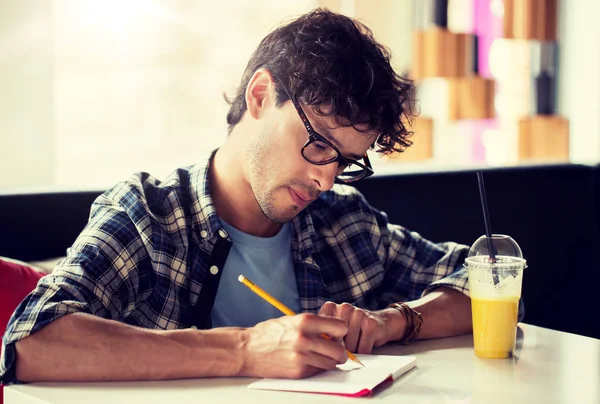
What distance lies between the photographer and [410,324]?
1527 mm

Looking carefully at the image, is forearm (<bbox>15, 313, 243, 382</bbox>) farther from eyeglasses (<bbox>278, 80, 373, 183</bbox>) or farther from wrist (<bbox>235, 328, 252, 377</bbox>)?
eyeglasses (<bbox>278, 80, 373, 183</bbox>)

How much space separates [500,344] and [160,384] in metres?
0.58

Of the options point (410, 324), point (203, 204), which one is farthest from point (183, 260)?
point (410, 324)

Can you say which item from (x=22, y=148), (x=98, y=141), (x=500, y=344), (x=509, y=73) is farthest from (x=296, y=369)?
(x=509, y=73)

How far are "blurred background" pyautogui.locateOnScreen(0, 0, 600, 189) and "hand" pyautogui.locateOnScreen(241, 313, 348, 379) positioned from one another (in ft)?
3.07

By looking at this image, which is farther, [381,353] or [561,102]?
[561,102]

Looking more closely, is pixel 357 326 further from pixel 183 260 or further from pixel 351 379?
pixel 183 260

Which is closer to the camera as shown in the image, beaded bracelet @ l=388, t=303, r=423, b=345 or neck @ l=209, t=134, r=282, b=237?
beaded bracelet @ l=388, t=303, r=423, b=345

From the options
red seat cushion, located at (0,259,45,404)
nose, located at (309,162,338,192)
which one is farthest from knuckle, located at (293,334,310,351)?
red seat cushion, located at (0,259,45,404)

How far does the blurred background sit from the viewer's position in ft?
7.89

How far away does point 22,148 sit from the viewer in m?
2.37

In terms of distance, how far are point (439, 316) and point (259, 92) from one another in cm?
57

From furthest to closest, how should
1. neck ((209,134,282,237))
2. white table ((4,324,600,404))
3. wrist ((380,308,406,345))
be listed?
neck ((209,134,282,237))
wrist ((380,308,406,345))
white table ((4,324,600,404))

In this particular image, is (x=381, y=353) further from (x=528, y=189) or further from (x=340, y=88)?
(x=528, y=189)
